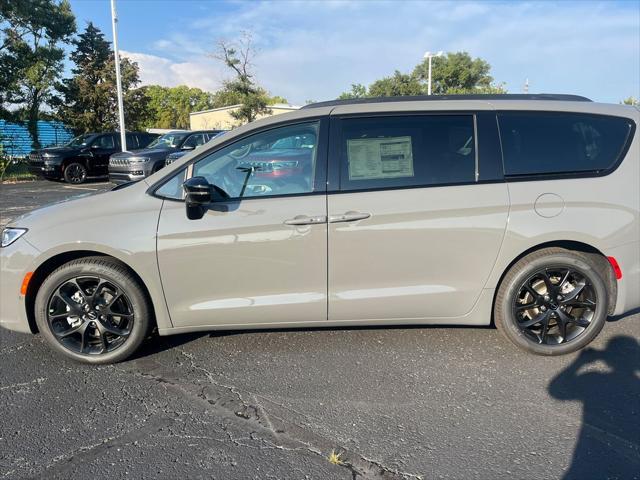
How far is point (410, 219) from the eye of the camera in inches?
125

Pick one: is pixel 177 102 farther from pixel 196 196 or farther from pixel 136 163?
pixel 196 196

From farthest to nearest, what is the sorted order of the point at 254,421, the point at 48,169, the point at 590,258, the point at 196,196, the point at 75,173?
the point at 75,173 < the point at 48,169 < the point at 590,258 < the point at 196,196 < the point at 254,421

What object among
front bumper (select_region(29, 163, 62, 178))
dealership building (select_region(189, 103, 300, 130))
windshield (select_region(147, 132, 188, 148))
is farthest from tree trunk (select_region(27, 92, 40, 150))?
dealership building (select_region(189, 103, 300, 130))

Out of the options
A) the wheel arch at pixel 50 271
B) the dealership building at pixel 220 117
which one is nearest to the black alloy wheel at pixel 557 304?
the wheel arch at pixel 50 271

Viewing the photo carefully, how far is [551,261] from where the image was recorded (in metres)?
3.31

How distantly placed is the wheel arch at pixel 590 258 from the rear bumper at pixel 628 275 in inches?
1.6

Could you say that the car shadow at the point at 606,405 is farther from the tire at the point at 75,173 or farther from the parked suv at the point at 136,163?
the tire at the point at 75,173

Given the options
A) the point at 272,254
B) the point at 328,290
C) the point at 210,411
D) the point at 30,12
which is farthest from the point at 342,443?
the point at 30,12

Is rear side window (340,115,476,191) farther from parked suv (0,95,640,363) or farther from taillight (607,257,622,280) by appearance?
Result: taillight (607,257,622,280)

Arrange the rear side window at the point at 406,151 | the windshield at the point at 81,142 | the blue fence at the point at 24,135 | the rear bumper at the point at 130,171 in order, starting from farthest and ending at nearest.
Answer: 1. the blue fence at the point at 24,135
2. the windshield at the point at 81,142
3. the rear bumper at the point at 130,171
4. the rear side window at the point at 406,151

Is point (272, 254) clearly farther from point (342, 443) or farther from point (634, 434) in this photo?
point (634, 434)

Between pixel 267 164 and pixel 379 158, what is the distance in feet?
2.58

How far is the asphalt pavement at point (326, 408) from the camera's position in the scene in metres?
2.35

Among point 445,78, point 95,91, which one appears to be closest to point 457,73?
point 445,78
